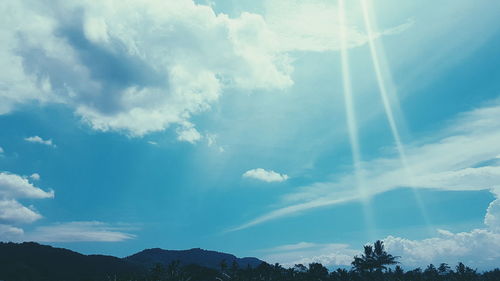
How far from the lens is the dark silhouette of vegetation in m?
97.1

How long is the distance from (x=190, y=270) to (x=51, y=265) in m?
83.7

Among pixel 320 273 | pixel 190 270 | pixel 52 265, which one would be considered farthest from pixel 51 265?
pixel 320 273

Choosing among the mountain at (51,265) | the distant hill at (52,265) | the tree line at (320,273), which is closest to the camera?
the tree line at (320,273)

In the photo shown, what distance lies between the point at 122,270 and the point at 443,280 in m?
135

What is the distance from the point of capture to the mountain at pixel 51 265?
152 meters

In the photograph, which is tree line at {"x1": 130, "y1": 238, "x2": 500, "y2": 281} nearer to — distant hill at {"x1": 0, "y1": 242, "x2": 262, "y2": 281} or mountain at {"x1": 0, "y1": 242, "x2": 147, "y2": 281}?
distant hill at {"x1": 0, "y1": 242, "x2": 262, "y2": 281}

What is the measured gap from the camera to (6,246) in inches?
7431

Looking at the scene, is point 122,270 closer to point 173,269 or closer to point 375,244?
point 173,269

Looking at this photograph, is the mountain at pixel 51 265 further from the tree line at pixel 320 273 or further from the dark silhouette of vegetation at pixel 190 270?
the tree line at pixel 320 273

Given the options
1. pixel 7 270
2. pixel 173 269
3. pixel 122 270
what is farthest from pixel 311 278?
pixel 7 270

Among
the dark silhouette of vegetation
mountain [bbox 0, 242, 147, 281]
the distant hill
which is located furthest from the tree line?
mountain [bbox 0, 242, 147, 281]

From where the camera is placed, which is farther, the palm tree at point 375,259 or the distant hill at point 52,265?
the distant hill at point 52,265

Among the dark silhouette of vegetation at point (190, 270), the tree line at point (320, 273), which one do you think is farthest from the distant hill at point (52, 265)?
the tree line at point (320, 273)

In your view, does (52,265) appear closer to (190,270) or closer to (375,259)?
(190,270)
